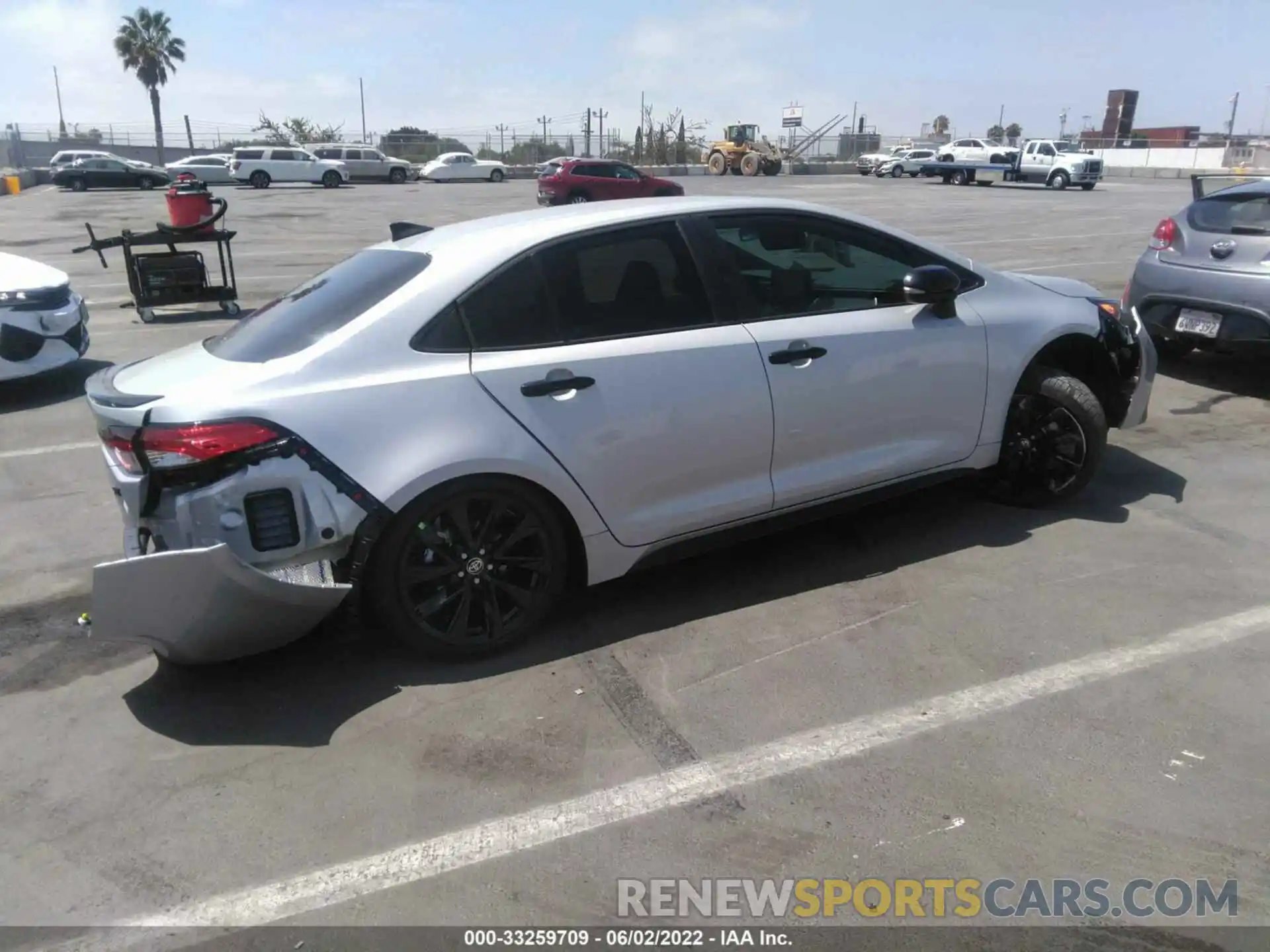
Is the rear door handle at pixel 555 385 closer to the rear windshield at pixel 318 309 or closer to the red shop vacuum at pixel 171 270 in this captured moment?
the rear windshield at pixel 318 309

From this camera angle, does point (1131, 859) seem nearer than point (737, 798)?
Yes

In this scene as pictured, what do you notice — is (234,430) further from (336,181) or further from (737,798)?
(336,181)

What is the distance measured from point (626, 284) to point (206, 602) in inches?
75.4

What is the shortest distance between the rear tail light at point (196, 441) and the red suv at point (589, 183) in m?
27.3

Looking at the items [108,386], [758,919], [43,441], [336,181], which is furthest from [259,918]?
[336,181]

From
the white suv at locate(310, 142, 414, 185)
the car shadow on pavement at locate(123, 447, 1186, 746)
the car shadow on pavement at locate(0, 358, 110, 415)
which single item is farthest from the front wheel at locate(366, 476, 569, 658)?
the white suv at locate(310, 142, 414, 185)

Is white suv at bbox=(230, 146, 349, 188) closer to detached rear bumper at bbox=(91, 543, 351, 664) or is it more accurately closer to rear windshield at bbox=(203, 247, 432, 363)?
rear windshield at bbox=(203, 247, 432, 363)

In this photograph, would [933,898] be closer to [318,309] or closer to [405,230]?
[318,309]

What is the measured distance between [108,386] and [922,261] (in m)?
3.45

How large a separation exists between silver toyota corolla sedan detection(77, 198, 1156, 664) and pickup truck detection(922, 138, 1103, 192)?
39.5 metres

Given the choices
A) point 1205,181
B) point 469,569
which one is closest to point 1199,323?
point 1205,181

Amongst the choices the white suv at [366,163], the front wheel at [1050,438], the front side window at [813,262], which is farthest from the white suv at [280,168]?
the front wheel at [1050,438]

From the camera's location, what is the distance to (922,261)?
4625 mm

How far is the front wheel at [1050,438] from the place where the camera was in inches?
191
